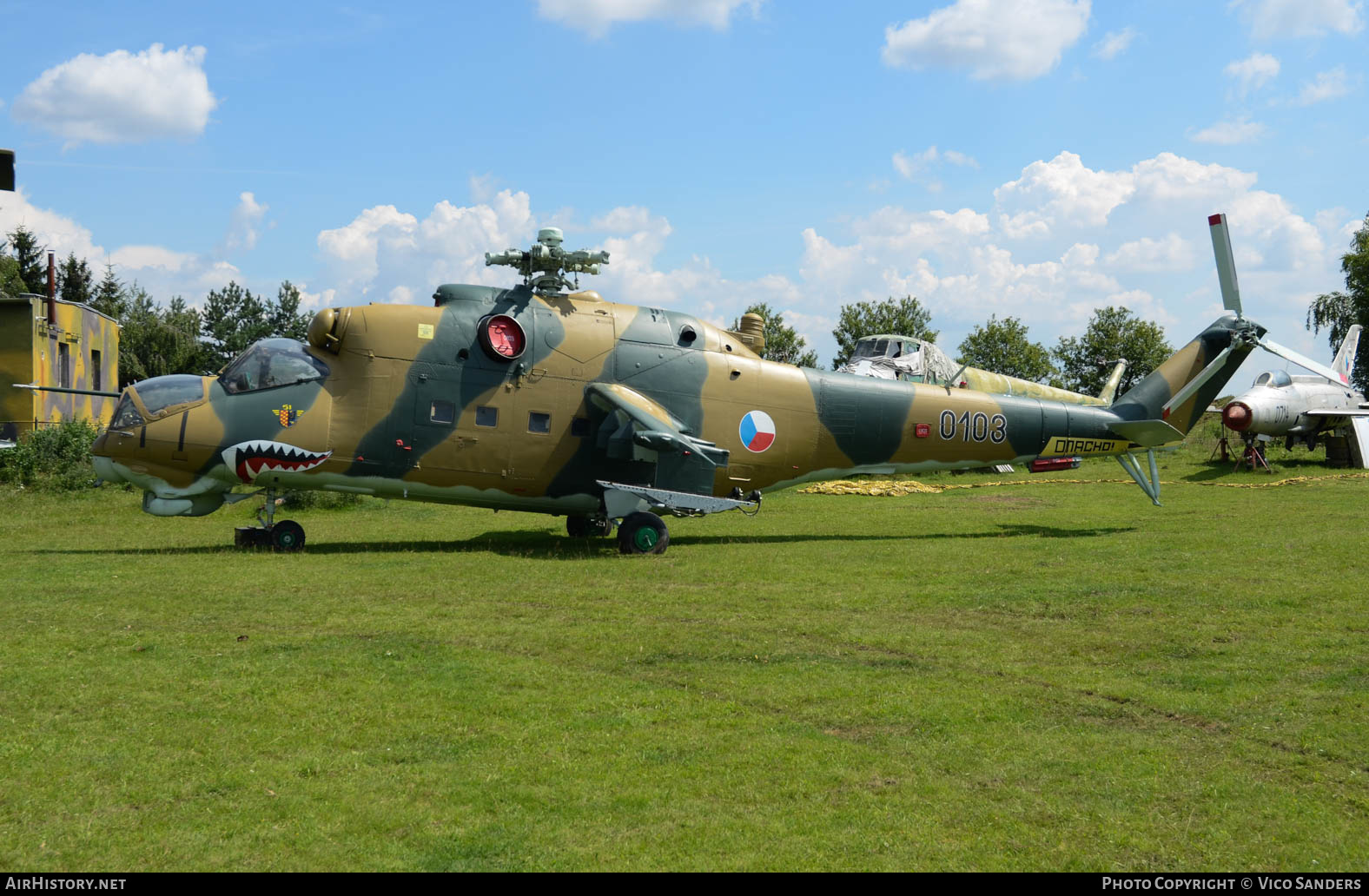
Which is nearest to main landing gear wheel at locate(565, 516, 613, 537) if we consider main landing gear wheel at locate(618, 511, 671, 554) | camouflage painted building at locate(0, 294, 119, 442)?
main landing gear wheel at locate(618, 511, 671, 554)

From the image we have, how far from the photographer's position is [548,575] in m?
14.7

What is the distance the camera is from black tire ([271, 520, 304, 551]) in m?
17.2

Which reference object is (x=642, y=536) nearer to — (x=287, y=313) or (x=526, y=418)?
(x=526, y=418)

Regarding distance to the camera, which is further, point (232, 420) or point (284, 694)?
point (232, 420)

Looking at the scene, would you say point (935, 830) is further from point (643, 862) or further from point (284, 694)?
point (284, 694)

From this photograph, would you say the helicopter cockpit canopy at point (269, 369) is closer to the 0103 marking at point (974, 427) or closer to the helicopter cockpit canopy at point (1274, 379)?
the 0103 marking at point (974, 427)

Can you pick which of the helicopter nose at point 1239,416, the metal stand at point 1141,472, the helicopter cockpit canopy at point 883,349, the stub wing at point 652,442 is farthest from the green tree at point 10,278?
the helicopter nose at point 1239,416

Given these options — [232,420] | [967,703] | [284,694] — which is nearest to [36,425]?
[232,420]

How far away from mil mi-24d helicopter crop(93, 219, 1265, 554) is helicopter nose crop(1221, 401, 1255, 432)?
19.1 meters

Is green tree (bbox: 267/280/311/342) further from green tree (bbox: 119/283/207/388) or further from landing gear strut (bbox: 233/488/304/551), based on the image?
landing gear strut (bbox: 233/488/304/551)

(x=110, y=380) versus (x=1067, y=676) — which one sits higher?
(x=110, y=380)

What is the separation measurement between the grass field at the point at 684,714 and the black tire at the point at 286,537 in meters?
1.69

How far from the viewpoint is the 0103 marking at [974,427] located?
20500 mm

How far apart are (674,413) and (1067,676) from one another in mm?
10431
